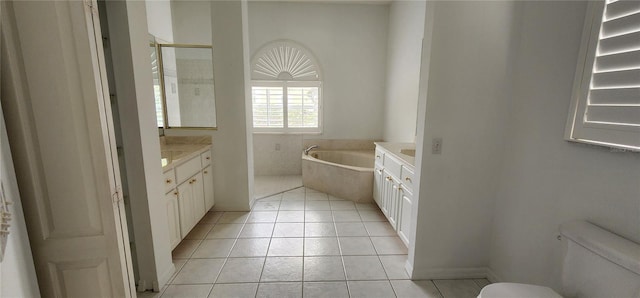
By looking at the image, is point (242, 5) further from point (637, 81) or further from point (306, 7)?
point (637, 81)

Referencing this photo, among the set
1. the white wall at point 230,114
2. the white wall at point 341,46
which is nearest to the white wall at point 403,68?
the white wall at point 341,46

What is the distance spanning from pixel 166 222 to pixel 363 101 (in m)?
3.52

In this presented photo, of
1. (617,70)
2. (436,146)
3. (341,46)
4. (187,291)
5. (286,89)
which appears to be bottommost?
(187,291)

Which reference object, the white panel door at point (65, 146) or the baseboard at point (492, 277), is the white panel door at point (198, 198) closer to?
the white panel door at point (65, 146)

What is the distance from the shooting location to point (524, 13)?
1.60 m

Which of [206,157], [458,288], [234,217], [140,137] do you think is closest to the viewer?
[140,137]

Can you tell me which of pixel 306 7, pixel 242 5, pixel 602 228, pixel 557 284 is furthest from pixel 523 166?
pixel 306 7

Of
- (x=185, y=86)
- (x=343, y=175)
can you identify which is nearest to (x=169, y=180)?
(x=185, y=86)

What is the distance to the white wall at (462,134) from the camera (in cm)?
162

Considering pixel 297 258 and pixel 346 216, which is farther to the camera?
pixel 346 216

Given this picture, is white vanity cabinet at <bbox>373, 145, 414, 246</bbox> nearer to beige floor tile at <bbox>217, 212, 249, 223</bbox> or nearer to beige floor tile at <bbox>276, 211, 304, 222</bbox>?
beige floor tile at <bbox>276, 211, 304, 222</bbox>

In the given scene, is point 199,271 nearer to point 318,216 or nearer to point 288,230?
point 288,230

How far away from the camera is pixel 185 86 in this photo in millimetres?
3102

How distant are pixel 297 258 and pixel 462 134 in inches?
63.7
